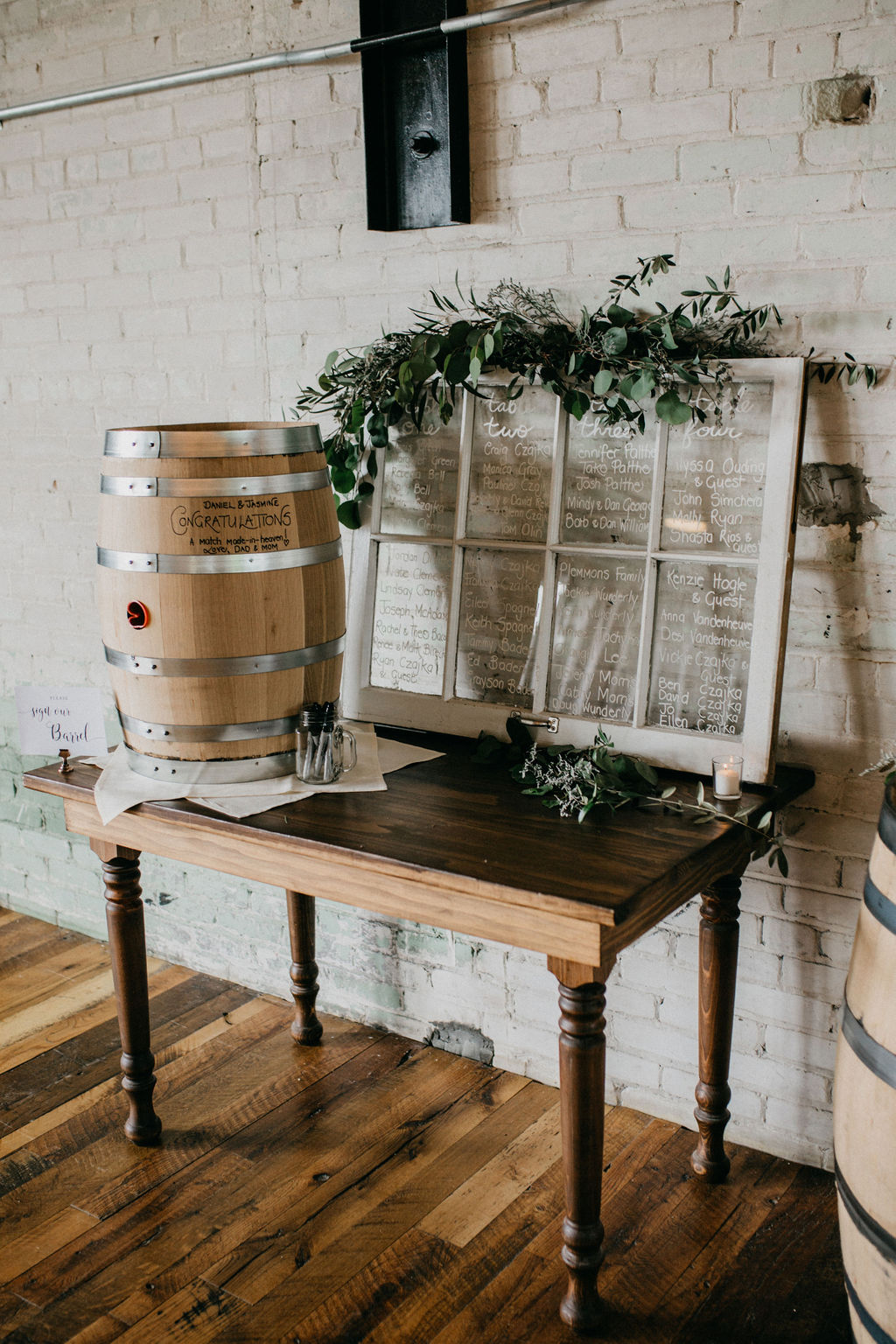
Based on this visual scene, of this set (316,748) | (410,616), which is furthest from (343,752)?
(410,616)

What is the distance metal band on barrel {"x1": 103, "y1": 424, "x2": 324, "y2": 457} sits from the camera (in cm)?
185

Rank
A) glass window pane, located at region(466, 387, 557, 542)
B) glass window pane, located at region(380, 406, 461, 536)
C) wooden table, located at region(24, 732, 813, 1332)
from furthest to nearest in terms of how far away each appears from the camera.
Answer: glass window pane, located at region(380, 406, 461, 536)
glass window pane, located at region(466, 387, 557, 542)
wooden table, located at region(24, 732, 813, 1332)

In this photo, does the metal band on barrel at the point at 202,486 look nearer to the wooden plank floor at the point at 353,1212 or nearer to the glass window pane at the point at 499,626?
the glass window pane at the point at 499,626

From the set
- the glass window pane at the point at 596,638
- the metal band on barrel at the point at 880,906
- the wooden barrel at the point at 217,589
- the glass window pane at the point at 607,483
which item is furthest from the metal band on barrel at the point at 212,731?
the metal band on barrel at the point at 880,906

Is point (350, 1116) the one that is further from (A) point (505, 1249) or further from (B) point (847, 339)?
(B) point (847, 339)

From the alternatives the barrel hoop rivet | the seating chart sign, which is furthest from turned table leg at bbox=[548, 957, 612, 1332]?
the barrel hoop rivet

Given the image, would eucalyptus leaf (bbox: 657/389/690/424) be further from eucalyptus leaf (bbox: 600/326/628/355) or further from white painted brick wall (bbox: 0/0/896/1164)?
white painted brick wall (bbox: 0/0/896/1164)

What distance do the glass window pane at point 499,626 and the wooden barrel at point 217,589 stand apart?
321 millimetres

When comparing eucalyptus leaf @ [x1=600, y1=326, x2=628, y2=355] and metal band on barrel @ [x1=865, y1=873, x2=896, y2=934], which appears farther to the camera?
eucalyptus leaf @ [x1=600, y1=326, x2=628, y2=355]

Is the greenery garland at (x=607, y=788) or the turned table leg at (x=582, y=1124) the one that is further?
the greenery garland at (x=607, y=788)

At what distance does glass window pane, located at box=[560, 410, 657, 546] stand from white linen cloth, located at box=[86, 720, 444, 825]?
54 centimetres

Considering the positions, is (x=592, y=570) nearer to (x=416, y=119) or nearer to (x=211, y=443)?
(x=211, y=443)

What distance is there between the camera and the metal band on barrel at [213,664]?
1895mm

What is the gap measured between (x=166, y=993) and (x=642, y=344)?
1.96 meters
